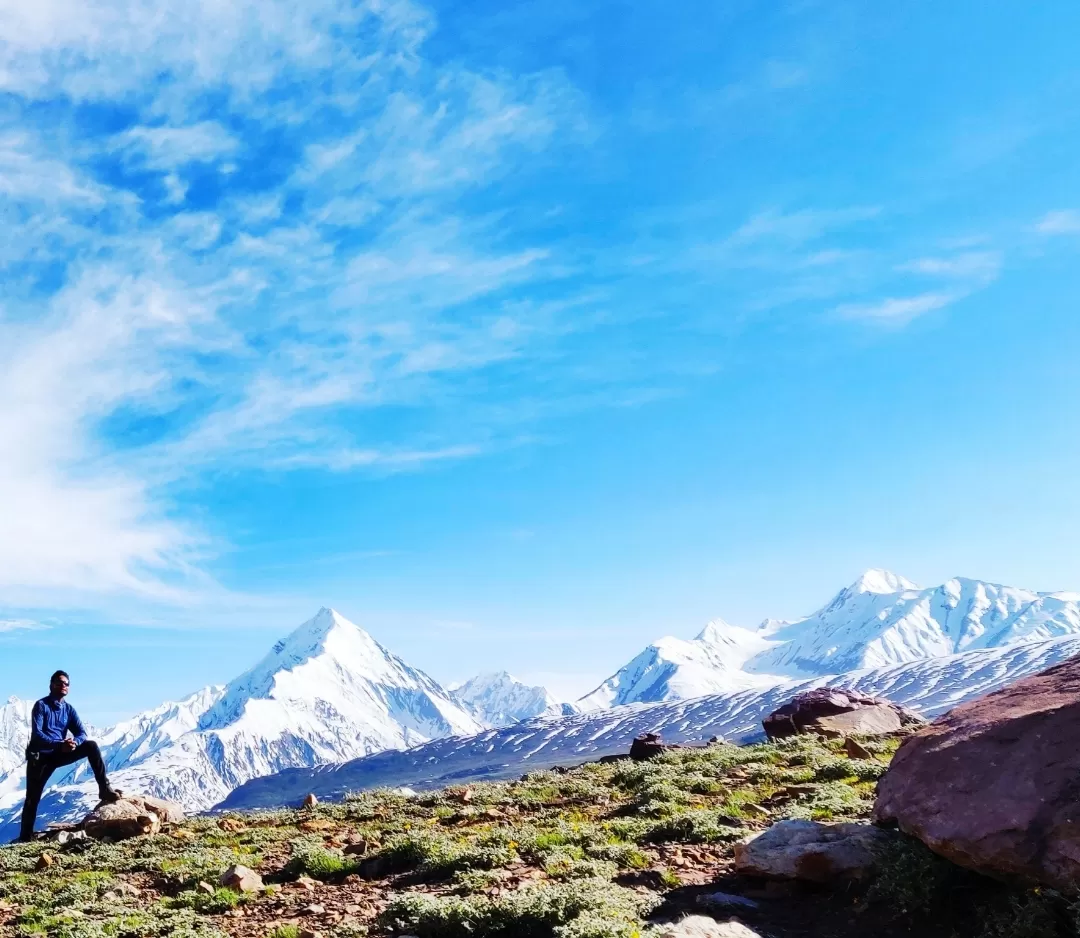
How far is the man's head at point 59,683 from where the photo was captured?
23188 millimetres

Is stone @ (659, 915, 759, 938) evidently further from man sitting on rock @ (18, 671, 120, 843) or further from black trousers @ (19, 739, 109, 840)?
black trousers @ (19, 739, 109, 840)

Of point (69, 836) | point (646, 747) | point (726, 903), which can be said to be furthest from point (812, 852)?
point (646, 747)

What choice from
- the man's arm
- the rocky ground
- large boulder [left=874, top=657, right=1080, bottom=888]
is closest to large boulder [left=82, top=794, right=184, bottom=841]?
the rocky ground

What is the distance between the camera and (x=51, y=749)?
23016 mm

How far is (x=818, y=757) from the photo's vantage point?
22609mm

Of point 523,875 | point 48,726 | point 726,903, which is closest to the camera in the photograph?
point 726,903

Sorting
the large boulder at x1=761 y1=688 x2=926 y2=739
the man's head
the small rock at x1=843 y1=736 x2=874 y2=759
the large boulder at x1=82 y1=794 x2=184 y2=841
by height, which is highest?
the man's head

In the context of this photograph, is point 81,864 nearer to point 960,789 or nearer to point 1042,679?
point 960,789

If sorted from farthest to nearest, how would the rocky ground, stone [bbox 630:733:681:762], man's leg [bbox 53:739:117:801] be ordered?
stone [bbox 630:733:681:762], man's leg [bbox 53:739:117:801], the rocky ground

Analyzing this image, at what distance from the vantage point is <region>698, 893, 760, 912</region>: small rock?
10297 millimetres

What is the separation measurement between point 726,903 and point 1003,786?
149 inches

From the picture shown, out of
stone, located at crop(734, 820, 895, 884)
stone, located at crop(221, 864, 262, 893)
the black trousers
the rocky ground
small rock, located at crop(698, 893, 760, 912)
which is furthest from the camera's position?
the black trousers

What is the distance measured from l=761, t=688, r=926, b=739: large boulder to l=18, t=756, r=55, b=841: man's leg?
85.6 ft

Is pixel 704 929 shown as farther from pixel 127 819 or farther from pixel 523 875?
pixel 127 819
